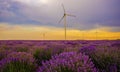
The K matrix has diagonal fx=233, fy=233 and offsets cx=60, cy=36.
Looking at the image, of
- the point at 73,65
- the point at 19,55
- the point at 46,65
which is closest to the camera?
the point at 73,65

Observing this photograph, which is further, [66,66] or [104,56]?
[104,56]

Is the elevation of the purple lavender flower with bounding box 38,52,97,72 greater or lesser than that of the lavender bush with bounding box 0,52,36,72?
greater

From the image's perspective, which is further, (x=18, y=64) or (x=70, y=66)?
(x=18, y=64)

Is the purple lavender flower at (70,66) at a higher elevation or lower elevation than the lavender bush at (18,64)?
higher

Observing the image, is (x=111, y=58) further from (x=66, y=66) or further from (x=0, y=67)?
(x=0, y=67)

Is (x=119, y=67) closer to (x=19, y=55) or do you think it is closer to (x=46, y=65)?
(x=46, y=65)

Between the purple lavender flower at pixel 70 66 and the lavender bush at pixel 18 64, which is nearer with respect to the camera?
the purple lavender flower at pixel 70 66

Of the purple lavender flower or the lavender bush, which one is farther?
the lavender bush

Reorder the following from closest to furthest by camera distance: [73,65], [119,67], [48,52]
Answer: [73,65], [119,67], [48,52]

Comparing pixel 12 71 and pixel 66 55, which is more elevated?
pixel 66 55

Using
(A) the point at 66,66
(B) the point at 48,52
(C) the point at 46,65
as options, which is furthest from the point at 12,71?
(B) the point at 48,52

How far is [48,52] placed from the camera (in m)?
9.61

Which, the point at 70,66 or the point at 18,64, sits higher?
the point at 70,66

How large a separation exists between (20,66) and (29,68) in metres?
0.25
